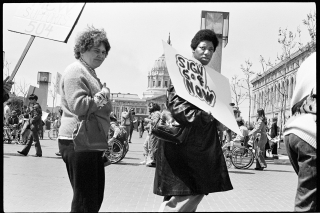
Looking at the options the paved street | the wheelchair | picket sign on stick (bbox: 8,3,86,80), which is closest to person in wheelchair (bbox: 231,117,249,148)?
the paved street

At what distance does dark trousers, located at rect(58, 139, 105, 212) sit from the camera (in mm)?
3146

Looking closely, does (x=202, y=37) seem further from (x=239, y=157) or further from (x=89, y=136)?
(x=239, y=157)

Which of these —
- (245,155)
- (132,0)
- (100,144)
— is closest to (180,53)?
(132,0)

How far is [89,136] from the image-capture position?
317cm

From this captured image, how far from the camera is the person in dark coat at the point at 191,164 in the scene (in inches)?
126

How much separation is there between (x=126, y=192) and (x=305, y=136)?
349 centimetres

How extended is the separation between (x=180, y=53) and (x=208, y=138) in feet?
2.14

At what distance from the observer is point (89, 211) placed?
3.16m

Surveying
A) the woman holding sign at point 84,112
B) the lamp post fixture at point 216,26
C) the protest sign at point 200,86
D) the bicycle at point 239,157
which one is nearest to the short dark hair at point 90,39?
the woman holding sign at point 84,112

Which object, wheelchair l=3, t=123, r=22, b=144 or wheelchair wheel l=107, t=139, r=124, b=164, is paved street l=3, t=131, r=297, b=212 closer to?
wheelchair wheel l=107, t=139, r=124, b=164

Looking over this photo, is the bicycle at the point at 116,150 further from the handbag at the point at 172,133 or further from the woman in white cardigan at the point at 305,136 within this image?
the woman in white cardigan at the point at 305,136

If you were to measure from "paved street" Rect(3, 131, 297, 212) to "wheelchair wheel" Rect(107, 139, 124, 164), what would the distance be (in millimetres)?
1421

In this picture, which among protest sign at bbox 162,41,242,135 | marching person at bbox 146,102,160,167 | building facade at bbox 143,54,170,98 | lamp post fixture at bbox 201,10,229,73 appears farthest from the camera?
building facade at bbox 143,54,170,98

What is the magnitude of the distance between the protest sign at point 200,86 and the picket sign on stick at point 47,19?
128 centimetres
